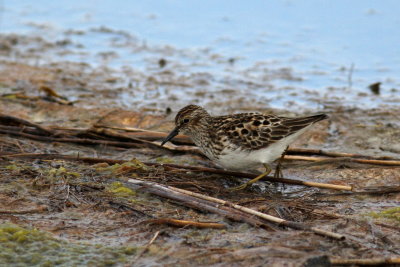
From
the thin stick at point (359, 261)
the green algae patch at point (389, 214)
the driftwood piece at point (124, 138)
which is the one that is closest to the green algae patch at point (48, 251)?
the thin stick at point (359, 261)

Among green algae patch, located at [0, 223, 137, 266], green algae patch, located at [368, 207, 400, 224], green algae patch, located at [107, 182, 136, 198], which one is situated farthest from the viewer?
green algae patch, located at [107, 182, 136, 198]

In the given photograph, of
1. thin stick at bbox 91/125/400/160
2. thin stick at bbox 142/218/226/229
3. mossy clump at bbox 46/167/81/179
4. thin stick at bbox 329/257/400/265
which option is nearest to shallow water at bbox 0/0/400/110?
thin stick at bbox 91/125/400/160

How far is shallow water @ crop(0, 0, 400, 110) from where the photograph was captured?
1138cm

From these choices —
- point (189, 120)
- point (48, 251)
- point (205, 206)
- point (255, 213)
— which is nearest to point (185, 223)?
point (205, 206)

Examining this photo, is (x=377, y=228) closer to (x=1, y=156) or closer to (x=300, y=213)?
(x=300, y=213)

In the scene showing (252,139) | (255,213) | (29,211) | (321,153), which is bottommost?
(29,211)

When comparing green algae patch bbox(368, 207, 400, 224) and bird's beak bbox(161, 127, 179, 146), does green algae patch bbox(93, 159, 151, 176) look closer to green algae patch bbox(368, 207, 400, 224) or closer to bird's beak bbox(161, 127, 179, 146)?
bird's beak bbox(161, 127, 179, 146)

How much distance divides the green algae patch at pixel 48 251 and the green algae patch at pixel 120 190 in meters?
1.12

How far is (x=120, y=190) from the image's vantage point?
256 inches

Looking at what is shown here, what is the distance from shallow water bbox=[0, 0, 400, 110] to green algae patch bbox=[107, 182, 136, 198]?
14.0 ft

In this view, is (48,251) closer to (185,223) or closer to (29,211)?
(29,211)

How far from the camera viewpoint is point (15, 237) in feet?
17.5

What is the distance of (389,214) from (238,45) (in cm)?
814

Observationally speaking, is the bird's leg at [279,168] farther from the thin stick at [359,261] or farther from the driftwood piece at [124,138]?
the thin stick at [359,261]
